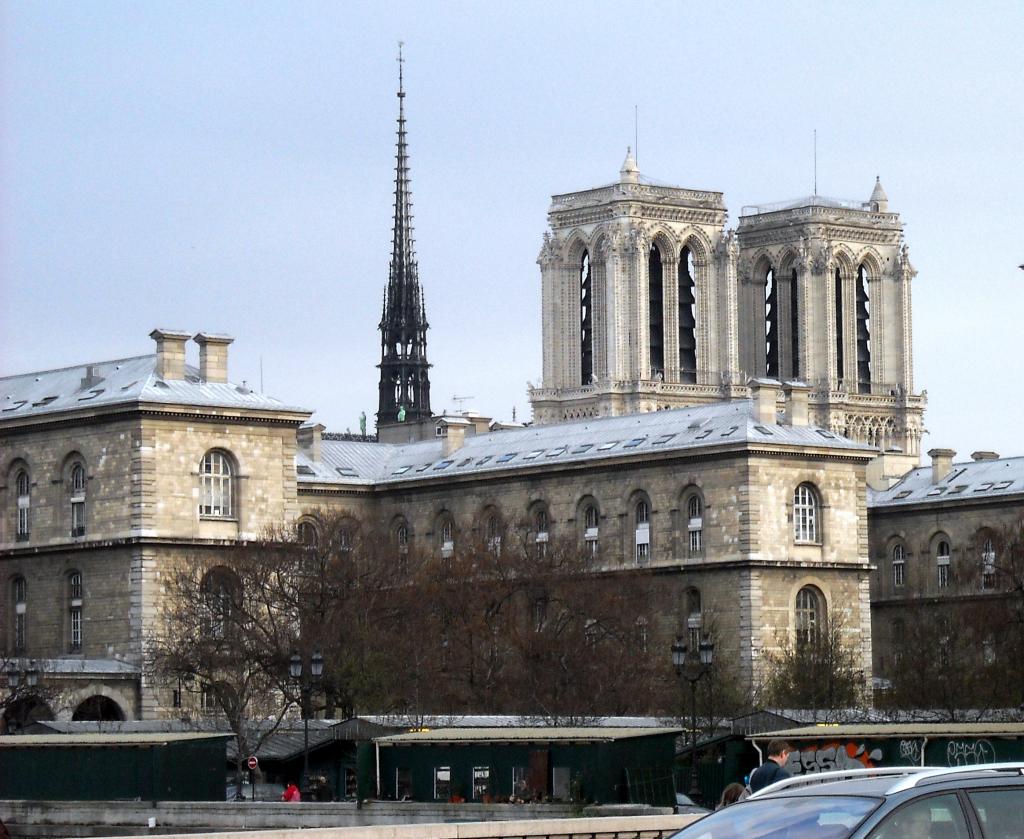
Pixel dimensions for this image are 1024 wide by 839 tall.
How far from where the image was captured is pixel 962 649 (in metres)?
99.3

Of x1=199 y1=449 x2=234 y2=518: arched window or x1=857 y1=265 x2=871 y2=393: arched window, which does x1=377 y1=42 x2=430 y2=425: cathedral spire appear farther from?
x1=199 y1=449 x2=234 y2=518: arched window

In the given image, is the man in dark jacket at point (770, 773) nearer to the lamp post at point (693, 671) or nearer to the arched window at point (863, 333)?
the lamp post at point (693, 671)

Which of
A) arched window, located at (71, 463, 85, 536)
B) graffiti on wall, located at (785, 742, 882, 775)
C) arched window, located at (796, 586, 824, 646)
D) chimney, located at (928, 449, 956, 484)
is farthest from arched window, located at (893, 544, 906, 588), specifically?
graffiti on wall, located at (785, 742, 882, 775)

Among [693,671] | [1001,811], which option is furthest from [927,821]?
[693,671]

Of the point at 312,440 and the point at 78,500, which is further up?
the point at 312,440

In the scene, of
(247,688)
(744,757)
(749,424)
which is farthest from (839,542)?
(744,757)

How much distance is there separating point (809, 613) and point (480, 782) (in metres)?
41.6

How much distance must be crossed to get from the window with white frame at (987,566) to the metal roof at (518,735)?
4258 cm

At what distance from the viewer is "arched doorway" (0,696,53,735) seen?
7975 cm

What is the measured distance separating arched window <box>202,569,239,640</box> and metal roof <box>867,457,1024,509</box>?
35.1 metres

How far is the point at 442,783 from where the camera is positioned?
59438 mm

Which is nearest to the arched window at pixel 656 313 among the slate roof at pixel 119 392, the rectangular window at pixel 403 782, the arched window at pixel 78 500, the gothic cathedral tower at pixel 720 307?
the gothic cathedral tower at pixel 720 307

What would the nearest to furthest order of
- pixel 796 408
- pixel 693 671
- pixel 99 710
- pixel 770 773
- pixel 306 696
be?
pixel 770 773, pixel 306 696, pixel 693 671, pixel 99 710, pixel 796 408

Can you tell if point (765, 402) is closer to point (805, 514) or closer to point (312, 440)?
point (805, 514)
